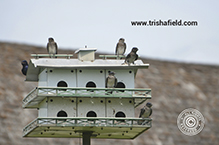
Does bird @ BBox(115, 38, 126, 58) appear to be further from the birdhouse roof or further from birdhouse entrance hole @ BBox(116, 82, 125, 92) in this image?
birdhouse entrance hole @ BBox(116, 82, 125, 92)

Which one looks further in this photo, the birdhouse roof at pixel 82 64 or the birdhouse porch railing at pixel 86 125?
the birdhouse roof at pixel 82 64

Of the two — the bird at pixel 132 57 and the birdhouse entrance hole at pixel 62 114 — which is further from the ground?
the bird at pixel 132 57

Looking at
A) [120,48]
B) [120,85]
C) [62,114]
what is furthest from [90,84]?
[120,48]

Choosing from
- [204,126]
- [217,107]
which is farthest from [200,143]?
[217,107]

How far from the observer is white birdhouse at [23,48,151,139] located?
63.0 ft

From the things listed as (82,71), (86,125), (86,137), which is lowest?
(86,137)

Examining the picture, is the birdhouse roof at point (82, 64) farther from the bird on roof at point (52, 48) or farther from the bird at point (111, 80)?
the bird on roof at point (52, 48)

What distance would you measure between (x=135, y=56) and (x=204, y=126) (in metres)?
12.8

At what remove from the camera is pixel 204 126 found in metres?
32.1

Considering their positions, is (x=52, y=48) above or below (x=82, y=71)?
above

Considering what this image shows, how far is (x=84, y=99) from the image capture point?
1980 centimetres

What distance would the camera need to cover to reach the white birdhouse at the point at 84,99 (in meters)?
19.2

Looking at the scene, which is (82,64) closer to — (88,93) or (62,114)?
(88,93)

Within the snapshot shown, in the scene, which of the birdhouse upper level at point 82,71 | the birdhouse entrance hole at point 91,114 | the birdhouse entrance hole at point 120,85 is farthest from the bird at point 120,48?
the birdhouse entrance hole at point 91,114
